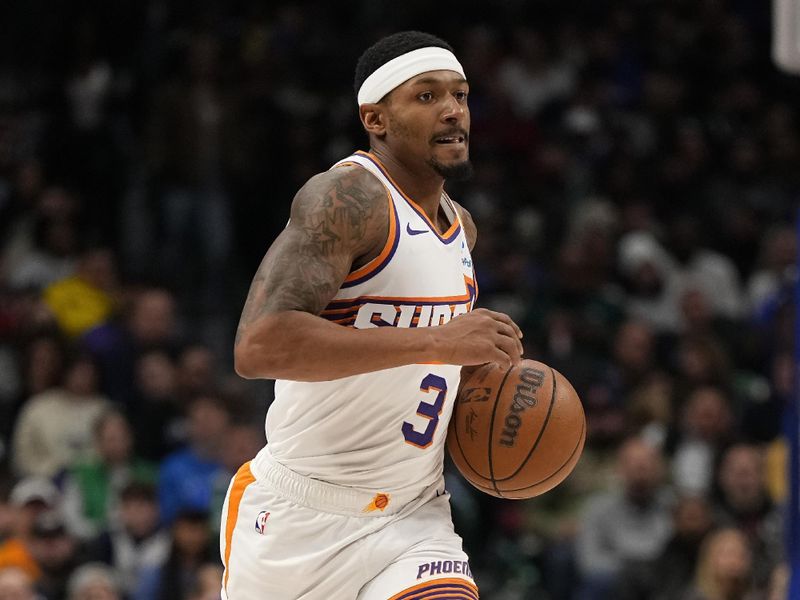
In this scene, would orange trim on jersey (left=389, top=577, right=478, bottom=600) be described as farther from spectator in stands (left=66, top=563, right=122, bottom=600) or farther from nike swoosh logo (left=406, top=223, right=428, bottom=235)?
spectator in stands (left=66, top=563, right=122, bottom=600)

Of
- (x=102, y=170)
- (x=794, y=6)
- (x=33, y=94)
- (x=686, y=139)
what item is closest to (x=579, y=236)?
(x=686, y=139)

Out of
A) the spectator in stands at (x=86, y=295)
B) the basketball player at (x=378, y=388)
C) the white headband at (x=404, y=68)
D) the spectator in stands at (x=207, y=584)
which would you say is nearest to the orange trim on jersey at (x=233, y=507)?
the basketball player at (x=378, y=388)

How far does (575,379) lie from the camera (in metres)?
9.28

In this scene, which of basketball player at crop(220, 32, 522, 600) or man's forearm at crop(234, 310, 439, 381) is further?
basketball player at crop(220, 32, 522, 600)

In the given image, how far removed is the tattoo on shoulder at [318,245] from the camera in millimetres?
3852

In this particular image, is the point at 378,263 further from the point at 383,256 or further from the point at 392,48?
the point at 392,48

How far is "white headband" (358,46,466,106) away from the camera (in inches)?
169

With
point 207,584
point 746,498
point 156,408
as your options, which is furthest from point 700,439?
point 156,408

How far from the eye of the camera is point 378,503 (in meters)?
4.25

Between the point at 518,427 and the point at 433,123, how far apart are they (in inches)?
37.9

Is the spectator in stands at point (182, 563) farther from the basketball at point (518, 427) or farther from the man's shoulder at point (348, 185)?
the man's shoulder at point (348, 185)

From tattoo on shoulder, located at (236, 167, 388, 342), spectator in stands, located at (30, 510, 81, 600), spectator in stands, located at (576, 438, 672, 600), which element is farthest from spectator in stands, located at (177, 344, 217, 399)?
tattoo on shoulder, located at (236, 167, 388, 342)

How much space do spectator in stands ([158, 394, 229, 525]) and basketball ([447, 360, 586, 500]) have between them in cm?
449

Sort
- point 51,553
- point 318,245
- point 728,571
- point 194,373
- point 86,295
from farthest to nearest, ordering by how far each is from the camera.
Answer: point 86,295 < point 194,373 < point 51,553 < point 728,571 < point 318,245
